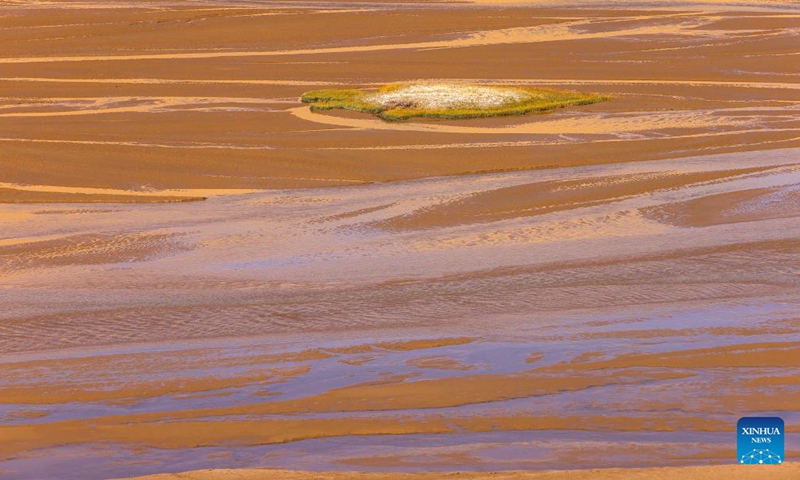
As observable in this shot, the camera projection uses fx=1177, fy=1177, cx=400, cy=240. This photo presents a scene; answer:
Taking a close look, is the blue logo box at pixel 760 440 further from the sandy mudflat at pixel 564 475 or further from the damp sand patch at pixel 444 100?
the damp sand patch at pixel 444 100

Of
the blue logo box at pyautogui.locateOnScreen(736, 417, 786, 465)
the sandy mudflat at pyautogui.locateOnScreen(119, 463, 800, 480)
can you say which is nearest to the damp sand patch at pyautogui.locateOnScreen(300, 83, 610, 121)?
the blue logo box at pyautogui.locateOnScreen(736, 417, 786, 465)

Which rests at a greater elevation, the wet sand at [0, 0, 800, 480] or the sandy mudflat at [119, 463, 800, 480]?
the wet sand at [0, 0, 800, 480]

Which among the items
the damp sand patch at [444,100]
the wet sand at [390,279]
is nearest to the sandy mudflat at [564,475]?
the wet sand at [390,279]

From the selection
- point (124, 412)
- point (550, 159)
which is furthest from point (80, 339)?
point (550, 159)

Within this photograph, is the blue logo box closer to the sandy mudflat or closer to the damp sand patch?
the sandy mudflat

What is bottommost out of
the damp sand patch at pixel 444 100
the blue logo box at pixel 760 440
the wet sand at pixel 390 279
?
the blue logo box at pixel 760 440

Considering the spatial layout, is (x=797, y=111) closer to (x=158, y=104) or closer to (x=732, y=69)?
(x=732, y=69)

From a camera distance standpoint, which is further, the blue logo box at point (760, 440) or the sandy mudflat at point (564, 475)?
the blue logo box at point (760, 440)
